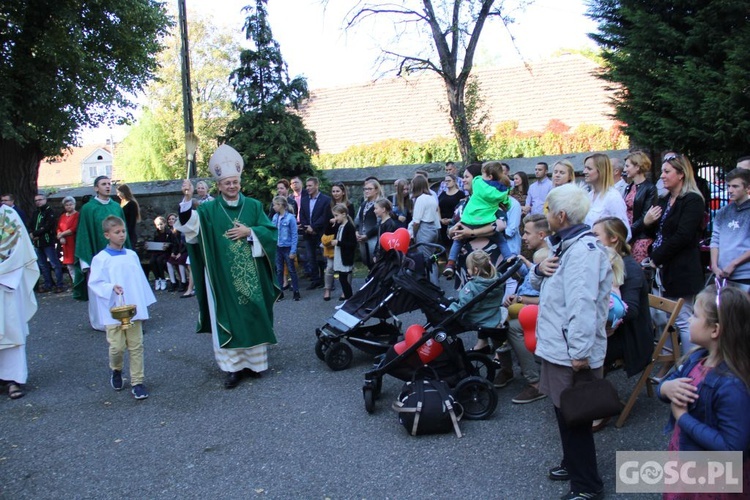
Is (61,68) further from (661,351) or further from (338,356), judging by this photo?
(661,351)

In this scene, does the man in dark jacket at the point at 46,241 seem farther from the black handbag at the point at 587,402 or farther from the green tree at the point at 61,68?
the black handbag at the point at 587,402

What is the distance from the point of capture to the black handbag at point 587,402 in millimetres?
3195

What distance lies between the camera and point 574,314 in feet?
10.7

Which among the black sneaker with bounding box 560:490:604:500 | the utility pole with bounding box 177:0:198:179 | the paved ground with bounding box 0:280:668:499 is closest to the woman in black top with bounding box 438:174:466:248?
the paved ground with bounding box 0:280:668:499

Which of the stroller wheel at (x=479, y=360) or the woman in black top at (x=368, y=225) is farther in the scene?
the woman in black top at (x=368, y=225)

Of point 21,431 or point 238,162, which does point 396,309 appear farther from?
point 21,431

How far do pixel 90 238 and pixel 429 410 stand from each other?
6.19m

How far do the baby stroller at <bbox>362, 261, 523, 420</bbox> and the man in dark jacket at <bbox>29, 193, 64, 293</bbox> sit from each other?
29.0 feet

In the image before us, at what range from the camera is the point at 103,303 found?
6016mm

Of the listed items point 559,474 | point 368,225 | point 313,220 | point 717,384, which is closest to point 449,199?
point 368,225

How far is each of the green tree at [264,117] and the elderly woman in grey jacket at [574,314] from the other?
9214 mm

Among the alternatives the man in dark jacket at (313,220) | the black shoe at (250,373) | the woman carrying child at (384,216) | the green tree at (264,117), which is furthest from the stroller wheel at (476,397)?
the green tree at (264,117)

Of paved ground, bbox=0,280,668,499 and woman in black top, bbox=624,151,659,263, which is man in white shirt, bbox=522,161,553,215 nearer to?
woman in black top, bbox=624,151,659,263

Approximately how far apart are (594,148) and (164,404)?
600 inches
